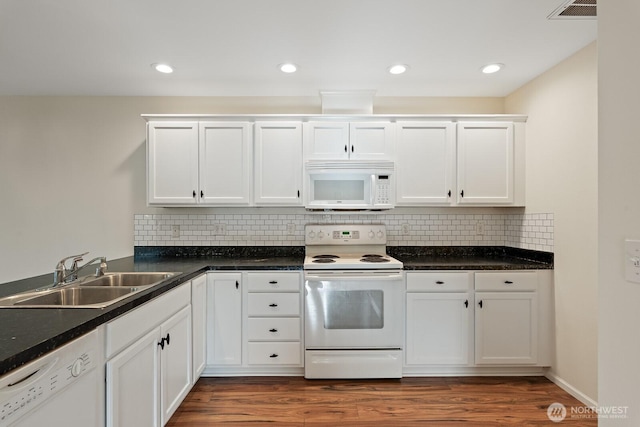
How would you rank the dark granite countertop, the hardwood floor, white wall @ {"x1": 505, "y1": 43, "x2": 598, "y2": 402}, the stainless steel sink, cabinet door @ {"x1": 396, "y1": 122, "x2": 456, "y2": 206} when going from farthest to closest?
cabinet door @ {"x1": 396, "y1": 122, "x2": 456, "y2": 206} → white wall @ {"x1": 505, "y1": 43, "x2": 598, "y2": 402} → the hardwood floor → the stainless steel sink → the dark granite countertop

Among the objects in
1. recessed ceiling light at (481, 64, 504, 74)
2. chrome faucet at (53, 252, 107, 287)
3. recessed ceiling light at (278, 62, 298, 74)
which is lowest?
chrome faucet at (53, 252, 107, 287)

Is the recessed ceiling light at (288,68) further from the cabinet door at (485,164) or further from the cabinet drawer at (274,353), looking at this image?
the cabinet drawer at (274,353)

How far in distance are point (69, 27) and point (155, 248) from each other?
74.7 inches

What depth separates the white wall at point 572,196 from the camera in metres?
2.17

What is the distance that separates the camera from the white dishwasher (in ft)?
2.96

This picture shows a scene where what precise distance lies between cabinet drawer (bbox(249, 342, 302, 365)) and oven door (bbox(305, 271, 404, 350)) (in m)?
0.13

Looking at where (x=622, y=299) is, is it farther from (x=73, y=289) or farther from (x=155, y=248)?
(x=155, y=248)

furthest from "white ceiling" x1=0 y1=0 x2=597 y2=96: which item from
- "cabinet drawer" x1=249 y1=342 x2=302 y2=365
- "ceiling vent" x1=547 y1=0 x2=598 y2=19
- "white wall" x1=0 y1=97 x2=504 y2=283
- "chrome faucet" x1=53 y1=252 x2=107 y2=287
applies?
"cabinet drawer" x1=249 y1=342 x2=302 y2=365

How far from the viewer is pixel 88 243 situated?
10.1 ft

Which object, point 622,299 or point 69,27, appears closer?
point 622,299

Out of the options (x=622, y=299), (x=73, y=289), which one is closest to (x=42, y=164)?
(x=73, y=289)

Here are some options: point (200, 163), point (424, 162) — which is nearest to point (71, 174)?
point (200, 163)

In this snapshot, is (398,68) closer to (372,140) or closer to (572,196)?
(372,140)

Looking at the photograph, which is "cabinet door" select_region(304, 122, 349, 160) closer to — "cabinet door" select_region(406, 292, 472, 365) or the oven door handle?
the oven door handle
